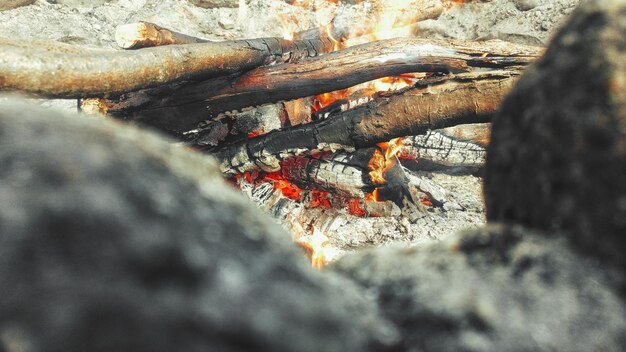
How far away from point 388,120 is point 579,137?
2460 mm

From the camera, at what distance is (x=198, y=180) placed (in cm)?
54

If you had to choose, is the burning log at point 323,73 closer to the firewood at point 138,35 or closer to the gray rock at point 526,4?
the firewood at point 138,35

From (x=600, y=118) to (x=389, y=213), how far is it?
9.11ft

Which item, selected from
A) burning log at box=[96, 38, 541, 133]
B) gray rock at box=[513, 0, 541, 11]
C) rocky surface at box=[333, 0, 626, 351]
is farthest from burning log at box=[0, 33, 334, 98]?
gray rock at box=[513, 0, 541, 11]

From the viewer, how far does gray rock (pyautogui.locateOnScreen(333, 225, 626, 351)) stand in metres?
0.51

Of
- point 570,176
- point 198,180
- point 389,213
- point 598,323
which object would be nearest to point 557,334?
point 598,323

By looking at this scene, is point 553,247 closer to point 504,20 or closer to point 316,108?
point 316,108

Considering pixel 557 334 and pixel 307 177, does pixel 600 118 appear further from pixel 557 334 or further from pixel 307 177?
pixel 307 177

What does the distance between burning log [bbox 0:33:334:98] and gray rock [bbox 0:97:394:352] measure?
1.56 meters

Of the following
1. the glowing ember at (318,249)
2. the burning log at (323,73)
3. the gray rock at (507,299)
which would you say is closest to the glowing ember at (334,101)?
the glowing ember at (318,249)

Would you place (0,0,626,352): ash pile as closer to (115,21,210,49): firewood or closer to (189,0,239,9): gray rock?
(115,21,210,49): firewood

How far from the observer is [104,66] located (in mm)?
1980

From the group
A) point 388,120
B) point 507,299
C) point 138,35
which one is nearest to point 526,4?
point 388,120

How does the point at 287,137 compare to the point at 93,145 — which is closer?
the point at 93,145
